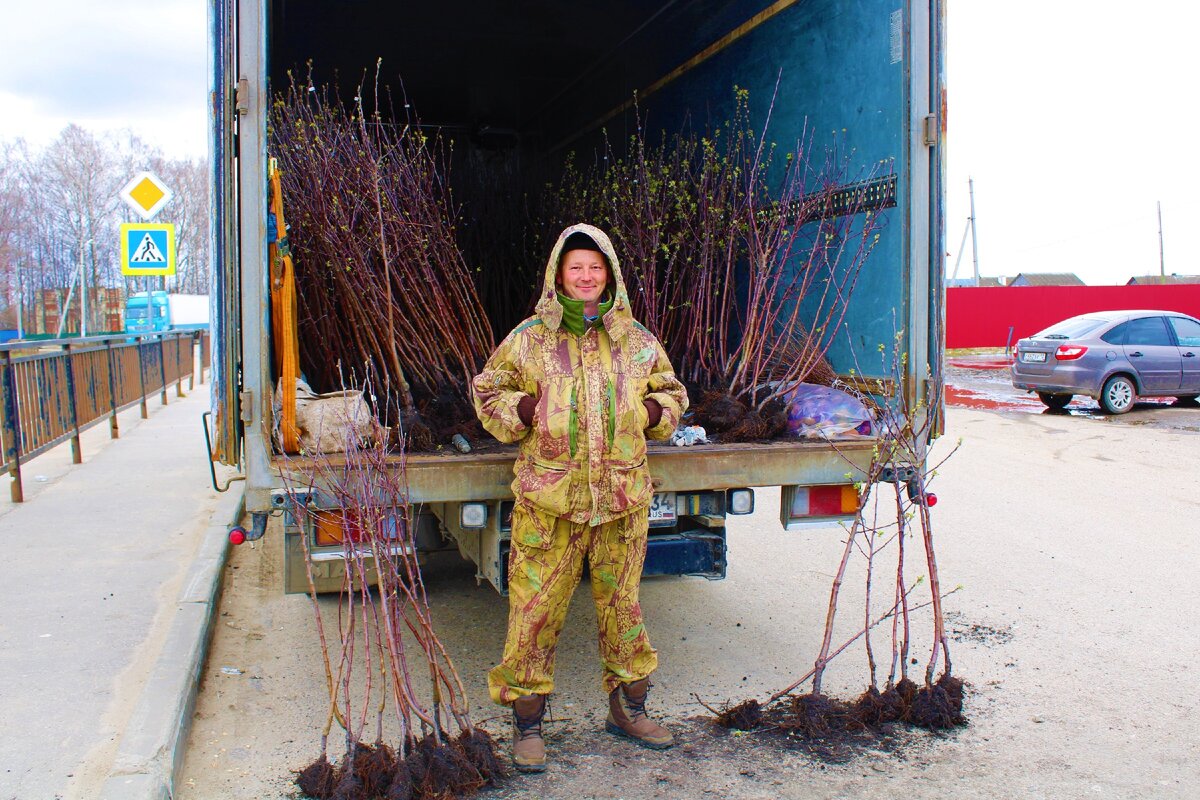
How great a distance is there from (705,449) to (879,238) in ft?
4.36

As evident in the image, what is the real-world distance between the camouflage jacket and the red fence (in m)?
28.0

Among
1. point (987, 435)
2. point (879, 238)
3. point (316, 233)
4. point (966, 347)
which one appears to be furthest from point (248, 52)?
point (966, 347)

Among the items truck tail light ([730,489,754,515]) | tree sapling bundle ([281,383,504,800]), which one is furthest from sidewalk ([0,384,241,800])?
truck tail light ([730,489,754,515])

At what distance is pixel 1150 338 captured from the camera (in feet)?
45.8

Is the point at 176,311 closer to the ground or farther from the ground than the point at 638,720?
farther from the ground

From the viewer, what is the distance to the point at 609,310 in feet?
11.0

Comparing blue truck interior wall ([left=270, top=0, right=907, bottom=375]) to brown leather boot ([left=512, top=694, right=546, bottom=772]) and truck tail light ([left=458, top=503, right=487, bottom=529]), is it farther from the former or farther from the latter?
brown leather boot ([left=512, top=694, right=546, bottom=772])

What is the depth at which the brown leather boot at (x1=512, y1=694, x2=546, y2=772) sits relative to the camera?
3.28 meters

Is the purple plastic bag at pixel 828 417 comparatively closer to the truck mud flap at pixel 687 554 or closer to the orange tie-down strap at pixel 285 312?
the truck mud flap at pixel 687 554

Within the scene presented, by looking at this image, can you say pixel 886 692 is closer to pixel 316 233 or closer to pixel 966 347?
pixel 316 233

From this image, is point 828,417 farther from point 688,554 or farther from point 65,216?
point 65,216

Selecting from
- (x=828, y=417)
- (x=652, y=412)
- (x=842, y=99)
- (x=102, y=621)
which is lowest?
(x=102, y=621)

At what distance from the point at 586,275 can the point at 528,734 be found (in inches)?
60.7

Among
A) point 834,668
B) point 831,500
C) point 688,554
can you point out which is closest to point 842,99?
point 831,500
